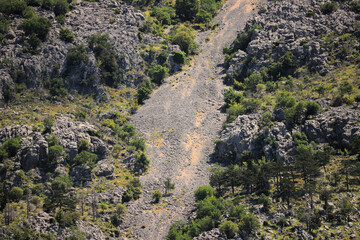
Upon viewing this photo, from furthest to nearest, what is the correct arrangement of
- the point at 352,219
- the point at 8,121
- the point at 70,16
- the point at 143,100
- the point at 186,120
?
the point at 70,16
the point at 143,100
the point at 186,120
the point at 8,121
the point at 352,219

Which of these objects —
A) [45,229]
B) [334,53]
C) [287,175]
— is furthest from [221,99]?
[45,229]

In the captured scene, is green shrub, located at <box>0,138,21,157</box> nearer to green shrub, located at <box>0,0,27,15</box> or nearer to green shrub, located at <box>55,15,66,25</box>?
green shrub, located at <box>0,0,27,15</box>

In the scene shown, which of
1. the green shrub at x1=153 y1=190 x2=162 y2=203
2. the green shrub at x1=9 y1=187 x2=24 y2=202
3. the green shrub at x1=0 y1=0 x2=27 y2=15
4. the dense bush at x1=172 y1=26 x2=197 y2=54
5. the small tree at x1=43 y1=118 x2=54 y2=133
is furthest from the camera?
the dense bush at x1=172 y1=26 x2=197 y2=54

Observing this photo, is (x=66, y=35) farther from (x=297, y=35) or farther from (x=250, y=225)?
(x=250, y=225)

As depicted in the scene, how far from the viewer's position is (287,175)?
97.2m

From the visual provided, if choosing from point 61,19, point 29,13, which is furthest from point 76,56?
point 29,13

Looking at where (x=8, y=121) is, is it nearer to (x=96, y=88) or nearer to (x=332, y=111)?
(x=96, y=88)

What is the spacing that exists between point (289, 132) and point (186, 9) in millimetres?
104445

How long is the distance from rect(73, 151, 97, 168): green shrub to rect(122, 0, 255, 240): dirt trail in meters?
14.0

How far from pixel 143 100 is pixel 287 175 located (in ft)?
212

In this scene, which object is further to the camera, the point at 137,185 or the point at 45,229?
the point at 137,185

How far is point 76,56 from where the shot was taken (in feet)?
459

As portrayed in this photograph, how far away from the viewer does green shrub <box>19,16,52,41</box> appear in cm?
13862

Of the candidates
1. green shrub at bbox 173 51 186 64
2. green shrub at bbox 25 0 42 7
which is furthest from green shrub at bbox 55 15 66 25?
green shrub at bbox 173 51 186 64
